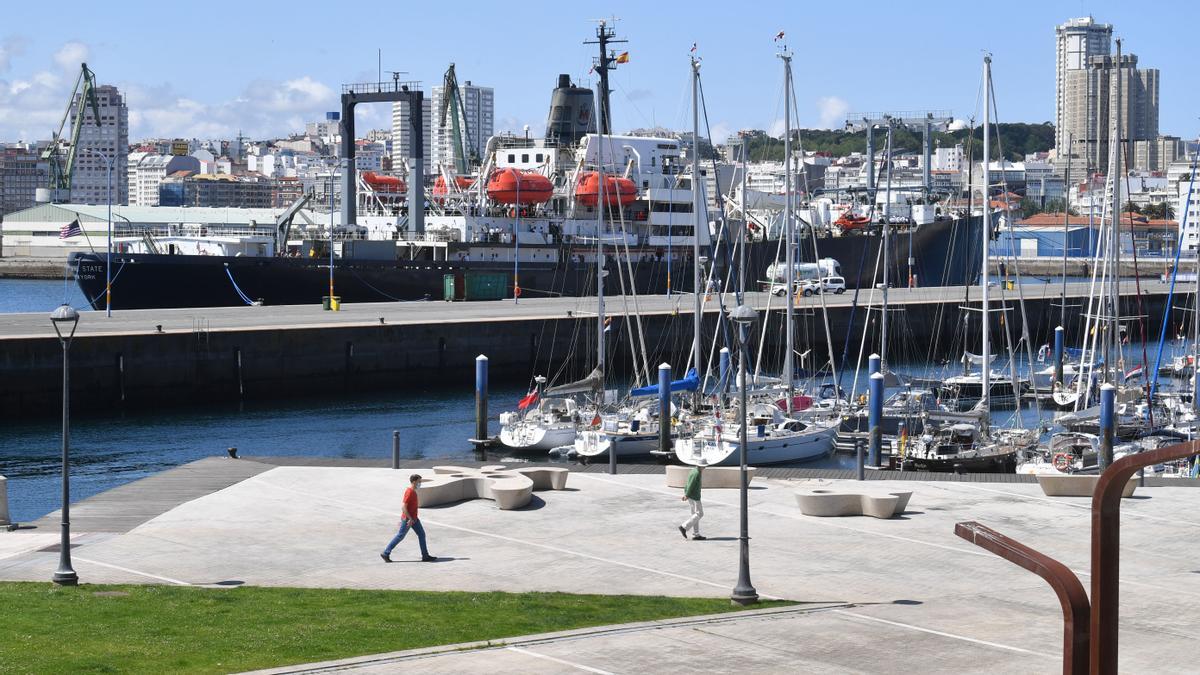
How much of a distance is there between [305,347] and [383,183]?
39995 mm

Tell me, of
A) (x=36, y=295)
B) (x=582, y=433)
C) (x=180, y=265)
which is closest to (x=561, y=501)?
(x=582, y=433)

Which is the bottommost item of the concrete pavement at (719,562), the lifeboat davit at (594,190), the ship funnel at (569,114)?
the concrete pavement at (719,562)

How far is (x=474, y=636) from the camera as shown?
1466 cm

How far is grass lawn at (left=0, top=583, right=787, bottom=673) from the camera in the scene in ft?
44.4

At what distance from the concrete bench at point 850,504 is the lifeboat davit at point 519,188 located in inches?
2307

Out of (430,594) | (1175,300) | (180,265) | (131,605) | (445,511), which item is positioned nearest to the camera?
(131,605)

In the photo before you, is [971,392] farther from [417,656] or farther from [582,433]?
[417,656]

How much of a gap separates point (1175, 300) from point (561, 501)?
2595 inches

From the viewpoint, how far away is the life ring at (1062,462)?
30812 millimetres

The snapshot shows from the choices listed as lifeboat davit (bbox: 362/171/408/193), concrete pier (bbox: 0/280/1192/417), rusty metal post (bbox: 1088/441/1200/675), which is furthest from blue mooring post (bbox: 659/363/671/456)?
lifeboat davit (bbox: 362/171/408/193)

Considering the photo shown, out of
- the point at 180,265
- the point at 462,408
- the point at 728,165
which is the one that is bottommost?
the point at 462,408

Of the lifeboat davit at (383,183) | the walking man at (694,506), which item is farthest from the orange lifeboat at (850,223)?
the walking man at (694,506)

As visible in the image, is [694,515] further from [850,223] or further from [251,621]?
[850,223]

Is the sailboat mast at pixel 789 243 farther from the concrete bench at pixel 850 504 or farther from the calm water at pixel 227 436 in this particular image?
the concrete bench at pixel 850 504
